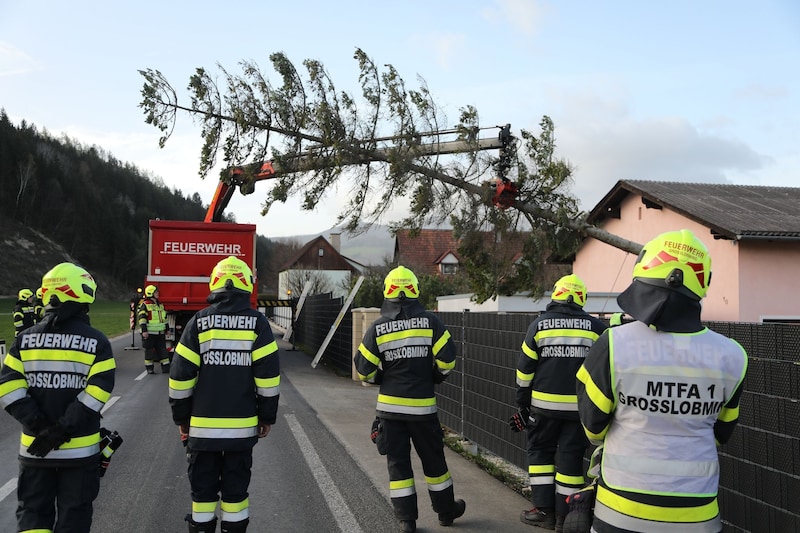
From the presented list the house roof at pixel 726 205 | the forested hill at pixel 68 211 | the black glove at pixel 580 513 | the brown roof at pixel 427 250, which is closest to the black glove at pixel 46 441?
the black glove at pixel 580 513

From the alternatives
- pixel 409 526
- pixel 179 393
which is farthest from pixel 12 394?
pixel 409 526

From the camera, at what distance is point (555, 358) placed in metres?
5.33

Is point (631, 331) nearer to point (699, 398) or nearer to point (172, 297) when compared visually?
point (699, 398)

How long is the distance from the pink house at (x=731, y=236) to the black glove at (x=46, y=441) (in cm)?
1181

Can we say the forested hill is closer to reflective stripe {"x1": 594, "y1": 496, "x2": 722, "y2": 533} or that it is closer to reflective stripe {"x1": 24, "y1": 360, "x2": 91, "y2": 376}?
reflective stripe {"x1": 24, "y1": 360, "x2": 91, "y2": 376}

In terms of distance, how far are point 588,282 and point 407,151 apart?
1406 cm

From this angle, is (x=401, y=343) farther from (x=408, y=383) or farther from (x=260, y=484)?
(x=260, y=484)

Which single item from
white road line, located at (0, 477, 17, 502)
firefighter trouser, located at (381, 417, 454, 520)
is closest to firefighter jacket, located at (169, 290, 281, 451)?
firefighter trouser, located at (381, 417, 454, 520)

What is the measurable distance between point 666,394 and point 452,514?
2978 millimetres

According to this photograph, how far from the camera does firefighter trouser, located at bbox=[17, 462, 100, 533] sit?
12.8 ft

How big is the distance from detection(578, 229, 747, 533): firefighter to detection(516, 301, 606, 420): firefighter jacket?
236 cm

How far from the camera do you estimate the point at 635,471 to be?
2820 mm

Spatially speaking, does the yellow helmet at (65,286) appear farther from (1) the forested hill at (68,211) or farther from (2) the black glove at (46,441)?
(1) the forested hill at (68,211)

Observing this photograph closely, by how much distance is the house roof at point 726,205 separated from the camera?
634 inches
